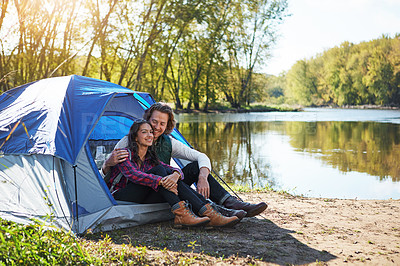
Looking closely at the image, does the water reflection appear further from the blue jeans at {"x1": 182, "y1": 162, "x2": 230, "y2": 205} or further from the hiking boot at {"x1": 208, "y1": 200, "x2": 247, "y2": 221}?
the hiking boot at {"x1": 208, "y1": 200, "x2": 247, "y2": 221}

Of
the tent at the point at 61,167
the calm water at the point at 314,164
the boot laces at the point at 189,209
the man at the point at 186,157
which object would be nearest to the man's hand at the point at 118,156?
the man at the point at 186,157

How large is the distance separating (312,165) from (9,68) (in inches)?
254

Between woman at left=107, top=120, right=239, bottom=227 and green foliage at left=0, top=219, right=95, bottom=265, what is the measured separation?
2.64 feet

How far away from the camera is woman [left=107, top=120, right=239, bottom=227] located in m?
3.36

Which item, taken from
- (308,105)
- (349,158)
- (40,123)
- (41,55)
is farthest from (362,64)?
(40,123)

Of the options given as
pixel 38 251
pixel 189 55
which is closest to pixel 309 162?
pixel 38 251

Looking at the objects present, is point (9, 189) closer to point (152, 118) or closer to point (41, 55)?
point (152, 118)

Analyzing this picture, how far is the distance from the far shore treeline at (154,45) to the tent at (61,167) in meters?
0.50

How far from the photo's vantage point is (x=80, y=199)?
3441mm

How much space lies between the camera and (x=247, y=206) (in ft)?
11.9

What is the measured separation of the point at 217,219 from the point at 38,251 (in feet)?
4.77

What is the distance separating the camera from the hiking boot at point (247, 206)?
356 centimetres

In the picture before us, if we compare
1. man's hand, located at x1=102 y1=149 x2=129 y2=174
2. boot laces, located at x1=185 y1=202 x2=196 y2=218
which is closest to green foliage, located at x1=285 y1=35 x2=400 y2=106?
boot laces, located at x1=185 y1=202 x2=196 y2=218

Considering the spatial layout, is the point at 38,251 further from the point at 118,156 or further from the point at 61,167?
the point at 118,156
